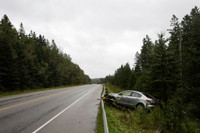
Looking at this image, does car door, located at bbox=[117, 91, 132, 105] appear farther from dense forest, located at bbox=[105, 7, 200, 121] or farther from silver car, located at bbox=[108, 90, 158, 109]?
dense forest, located at bbox=[105, 7, 200, 121]

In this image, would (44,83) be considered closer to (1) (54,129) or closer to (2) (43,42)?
(2) (43,42)

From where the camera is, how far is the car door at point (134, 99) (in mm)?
8239

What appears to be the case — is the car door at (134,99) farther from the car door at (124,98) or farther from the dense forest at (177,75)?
the dense forest at (177,75)

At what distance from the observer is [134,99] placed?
835cm

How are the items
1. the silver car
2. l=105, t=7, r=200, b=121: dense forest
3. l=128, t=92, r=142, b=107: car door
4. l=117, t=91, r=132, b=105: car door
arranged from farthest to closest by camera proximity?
l=117, t=91, r=132, b=105: car door
l=128, t=92, r=142, b=107: car door
the silver car
l=105, t=7, r=200, b=121: dense forest

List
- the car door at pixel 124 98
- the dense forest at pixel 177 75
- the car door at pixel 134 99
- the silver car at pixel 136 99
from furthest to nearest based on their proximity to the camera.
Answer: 1. the car door at pixel 124 98
2. the car door at pixel 134 99
3. the silver car at pixel 136 99
4. the dense forest at pixel 177 75

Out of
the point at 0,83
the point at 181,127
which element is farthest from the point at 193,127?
the point at 0,83

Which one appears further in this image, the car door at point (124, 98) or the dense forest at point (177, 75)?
the car door at point (124, 98)

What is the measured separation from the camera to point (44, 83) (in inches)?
1416

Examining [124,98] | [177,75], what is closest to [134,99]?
[124,98]

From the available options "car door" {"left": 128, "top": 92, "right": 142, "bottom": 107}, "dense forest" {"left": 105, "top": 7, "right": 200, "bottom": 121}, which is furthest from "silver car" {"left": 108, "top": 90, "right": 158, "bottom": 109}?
"dense forest" {"left": 105, "top": 7, "right": 200, "bottom": 121}

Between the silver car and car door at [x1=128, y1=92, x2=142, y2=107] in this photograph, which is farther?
car door at [x1=128, y1=92, x2=142, y2=107]

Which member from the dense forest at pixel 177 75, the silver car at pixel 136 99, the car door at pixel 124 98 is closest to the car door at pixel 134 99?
the silver car at pixel 136 99

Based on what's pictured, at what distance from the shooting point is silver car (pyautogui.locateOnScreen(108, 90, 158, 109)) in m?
7.67
